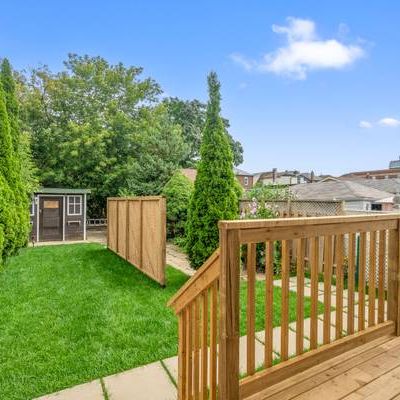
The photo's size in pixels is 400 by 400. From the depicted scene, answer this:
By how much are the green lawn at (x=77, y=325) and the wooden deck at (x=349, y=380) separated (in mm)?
1290

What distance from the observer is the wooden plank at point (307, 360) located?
1667mm

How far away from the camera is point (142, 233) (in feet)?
20.0

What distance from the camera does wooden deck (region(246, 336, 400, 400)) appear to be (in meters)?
1.74

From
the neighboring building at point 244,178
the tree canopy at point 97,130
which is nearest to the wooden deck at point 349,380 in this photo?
the tree canopy at point 97,130

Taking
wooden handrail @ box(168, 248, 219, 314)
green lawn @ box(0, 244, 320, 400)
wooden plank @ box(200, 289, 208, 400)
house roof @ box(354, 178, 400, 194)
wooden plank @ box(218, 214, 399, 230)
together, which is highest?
house roof @ box(354, 178, 400, 194)

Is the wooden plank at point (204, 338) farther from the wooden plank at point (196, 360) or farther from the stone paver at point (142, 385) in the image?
the stone paver at point (142, 385)

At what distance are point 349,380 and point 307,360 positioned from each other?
270 millimetres

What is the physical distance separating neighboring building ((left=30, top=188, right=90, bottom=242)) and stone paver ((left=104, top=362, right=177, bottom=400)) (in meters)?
9.84

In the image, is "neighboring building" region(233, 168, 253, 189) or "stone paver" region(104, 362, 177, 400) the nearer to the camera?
"stone paver" region(104, 362, 177, 400)

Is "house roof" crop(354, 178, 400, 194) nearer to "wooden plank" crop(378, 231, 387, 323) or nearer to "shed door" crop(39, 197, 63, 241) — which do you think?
"shed door" crop(39, 197, 63, 241)

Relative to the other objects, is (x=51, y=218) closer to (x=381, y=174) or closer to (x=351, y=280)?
(x=351, y=280)

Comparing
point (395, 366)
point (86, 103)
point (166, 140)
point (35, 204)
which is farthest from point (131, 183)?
point (395, 366)

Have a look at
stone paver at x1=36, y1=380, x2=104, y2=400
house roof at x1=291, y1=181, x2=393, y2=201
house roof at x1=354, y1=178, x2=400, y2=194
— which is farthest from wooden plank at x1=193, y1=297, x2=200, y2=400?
house roof at x1=354, y1=178, x2=400, y2=194

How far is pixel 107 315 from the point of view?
12.1 feet
